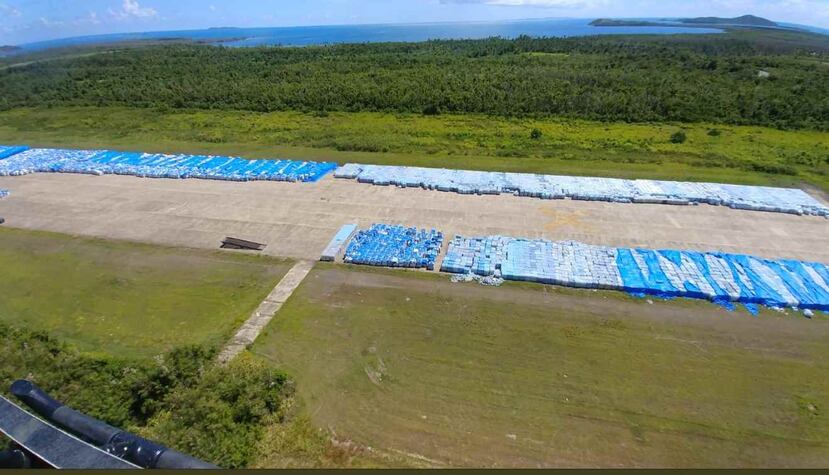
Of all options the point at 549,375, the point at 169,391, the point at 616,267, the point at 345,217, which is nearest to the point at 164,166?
the point at 345,217

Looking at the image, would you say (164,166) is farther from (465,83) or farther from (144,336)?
(465,83)

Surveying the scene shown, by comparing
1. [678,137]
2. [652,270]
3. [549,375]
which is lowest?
[549,375]

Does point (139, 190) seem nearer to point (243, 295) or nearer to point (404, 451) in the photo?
point (243, 295)

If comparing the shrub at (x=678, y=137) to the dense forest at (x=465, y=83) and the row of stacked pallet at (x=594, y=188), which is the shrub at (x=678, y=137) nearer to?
the dense forest at (x=465, y=83)

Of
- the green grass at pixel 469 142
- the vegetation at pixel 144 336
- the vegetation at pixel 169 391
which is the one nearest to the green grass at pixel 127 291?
the vegetation at pixel 144 336

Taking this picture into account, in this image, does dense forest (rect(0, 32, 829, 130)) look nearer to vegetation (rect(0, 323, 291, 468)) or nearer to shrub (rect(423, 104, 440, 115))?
shrub (rect(423, 104, 440, 115))

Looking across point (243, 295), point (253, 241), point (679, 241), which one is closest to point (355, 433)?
point (243, 295)

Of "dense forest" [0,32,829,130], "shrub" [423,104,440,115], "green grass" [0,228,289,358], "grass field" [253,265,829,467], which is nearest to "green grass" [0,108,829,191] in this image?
"shrub" [423,104,440,115]

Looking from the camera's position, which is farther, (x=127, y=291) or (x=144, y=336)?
(x=127, y=291)
